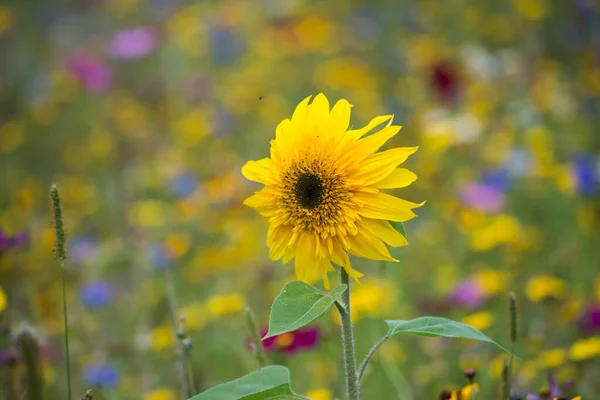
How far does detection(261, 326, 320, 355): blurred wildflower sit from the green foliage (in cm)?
54

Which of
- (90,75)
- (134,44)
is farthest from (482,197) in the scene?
(134,44)

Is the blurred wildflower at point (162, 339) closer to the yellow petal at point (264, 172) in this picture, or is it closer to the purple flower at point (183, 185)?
the yellow petal at point (264, 172)

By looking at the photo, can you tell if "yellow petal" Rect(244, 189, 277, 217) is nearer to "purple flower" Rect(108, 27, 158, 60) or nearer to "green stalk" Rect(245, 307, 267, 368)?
"green stalk" Rect(245, 307, 267, 368)

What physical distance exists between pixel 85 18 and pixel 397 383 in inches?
159

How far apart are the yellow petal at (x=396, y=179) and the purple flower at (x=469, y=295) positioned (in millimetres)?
940

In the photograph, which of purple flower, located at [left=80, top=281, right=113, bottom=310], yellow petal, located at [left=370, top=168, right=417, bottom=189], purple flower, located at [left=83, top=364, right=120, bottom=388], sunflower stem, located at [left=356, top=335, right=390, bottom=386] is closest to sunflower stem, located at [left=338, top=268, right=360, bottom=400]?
sunflower stem, located at [left=356, top=335, right=390, bottom=386]

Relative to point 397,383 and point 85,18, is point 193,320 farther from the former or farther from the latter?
point 85,18

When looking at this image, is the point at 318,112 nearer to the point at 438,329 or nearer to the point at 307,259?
the point at 307,259

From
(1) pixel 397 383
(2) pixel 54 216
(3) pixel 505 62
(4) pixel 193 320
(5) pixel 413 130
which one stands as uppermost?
(3) pixel 505 62

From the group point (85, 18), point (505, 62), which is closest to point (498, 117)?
point (505, 62)

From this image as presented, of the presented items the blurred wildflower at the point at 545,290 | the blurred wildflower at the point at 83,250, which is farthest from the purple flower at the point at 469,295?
the blurred wildflower at the point at 83,250

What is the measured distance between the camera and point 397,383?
4.42 ft

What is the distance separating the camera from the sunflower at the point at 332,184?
2.68 feet

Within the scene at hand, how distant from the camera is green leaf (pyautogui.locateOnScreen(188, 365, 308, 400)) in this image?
73 cm
